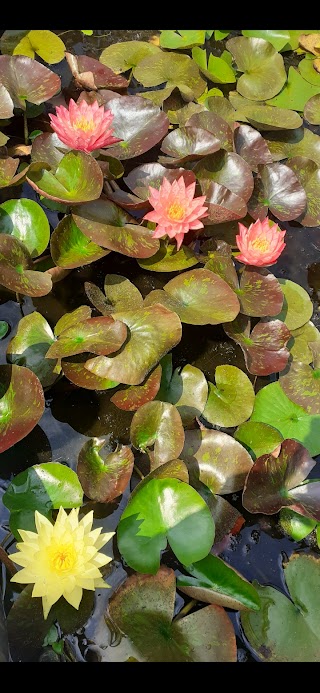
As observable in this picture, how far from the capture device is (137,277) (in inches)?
101

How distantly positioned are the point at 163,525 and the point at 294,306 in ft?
3.83

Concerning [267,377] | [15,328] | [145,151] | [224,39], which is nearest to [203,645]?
[267,377]


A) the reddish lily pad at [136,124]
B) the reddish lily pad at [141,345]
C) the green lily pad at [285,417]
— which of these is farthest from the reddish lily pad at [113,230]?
the green lily pad at [285,417]

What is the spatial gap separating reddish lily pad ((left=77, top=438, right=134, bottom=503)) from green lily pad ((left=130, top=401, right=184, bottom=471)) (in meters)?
0.07

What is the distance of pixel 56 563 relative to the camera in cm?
159

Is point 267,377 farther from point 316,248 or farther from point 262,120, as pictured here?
point 262,120

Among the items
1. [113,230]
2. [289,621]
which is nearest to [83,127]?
[113,230]

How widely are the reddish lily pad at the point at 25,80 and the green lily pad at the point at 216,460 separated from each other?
192cm

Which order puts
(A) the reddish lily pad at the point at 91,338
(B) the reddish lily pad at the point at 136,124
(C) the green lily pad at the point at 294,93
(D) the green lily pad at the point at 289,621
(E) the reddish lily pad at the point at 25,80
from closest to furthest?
(D) the green lily pad at the point at 289,621, (A) the reddish lily pad at the point at 91,338, (B) the reddish lily pad at the point at 136,124, (E) the reddish lily pad at the point at 25,80, (C) the green lily pad at the point at 294,93

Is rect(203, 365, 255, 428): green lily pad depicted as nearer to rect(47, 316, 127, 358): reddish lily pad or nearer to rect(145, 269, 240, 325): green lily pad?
rect(145, 269, 240, 325): green lily pad

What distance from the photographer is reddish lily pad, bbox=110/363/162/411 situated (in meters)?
2.04

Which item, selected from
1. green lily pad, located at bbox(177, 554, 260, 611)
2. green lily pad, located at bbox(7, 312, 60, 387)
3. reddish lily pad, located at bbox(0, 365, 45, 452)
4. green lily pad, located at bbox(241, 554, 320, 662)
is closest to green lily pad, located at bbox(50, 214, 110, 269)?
green lily pad, located at bbox(7, 312, 60, 387)

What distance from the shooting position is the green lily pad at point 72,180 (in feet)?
7.55

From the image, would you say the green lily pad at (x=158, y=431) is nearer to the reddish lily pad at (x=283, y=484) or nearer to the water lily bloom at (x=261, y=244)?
the reddish lily pad at (x=283, y=484)
